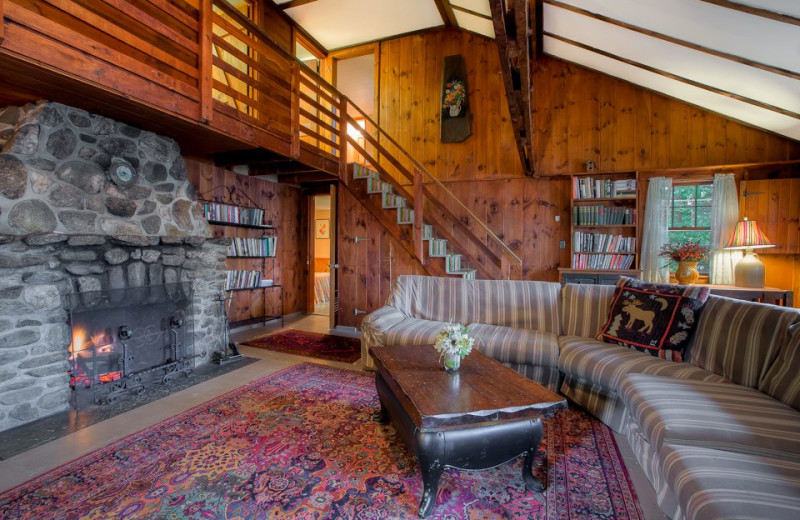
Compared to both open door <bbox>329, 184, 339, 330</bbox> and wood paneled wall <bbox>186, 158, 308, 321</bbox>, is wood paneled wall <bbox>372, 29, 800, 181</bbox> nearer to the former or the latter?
open door <bbox>329, 184, 339, 330</bbox>

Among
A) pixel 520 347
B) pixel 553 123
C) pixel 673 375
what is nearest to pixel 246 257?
pixel 520 347

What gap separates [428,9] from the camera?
5.05m

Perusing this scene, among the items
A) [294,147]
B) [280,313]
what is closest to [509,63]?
[294,147]

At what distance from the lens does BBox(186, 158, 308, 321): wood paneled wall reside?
179 inches

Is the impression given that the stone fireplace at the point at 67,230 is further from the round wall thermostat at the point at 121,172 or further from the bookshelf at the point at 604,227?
the bookshelf at the point at 604,227

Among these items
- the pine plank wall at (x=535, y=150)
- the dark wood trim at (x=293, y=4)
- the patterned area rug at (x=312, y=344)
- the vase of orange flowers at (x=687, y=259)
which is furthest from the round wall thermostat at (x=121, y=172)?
the vase of orange flowers at (x=687, y=259)

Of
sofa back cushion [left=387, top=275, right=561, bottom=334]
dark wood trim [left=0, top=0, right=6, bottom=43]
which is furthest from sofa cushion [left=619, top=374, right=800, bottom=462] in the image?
dark wood trim [left=0, top=0, right=6, bottom=43]

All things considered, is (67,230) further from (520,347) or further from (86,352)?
(520,347)

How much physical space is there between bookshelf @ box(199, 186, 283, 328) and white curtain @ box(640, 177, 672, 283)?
16.1ft

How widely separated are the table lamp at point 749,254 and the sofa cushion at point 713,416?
9.32 feet

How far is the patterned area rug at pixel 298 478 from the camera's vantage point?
1568 mm

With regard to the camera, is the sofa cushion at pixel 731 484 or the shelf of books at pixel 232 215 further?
the shelf of books at pixel 232 215

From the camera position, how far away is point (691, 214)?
4.53 metres

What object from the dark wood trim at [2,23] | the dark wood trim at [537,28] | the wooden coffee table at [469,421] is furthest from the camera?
the dark wood trim at [537,28]
